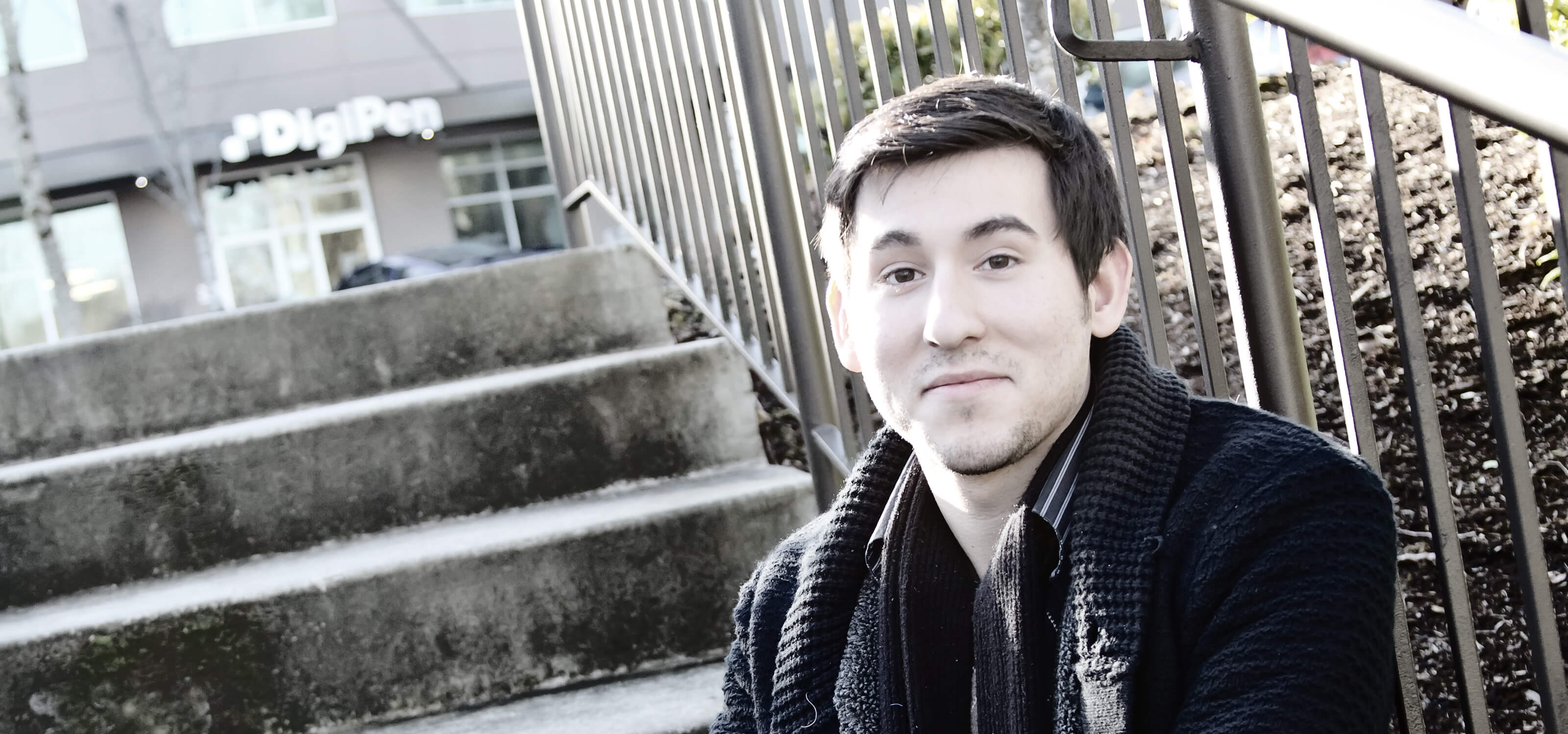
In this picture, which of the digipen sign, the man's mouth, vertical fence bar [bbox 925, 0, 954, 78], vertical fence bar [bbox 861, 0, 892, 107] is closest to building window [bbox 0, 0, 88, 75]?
the digipen sign

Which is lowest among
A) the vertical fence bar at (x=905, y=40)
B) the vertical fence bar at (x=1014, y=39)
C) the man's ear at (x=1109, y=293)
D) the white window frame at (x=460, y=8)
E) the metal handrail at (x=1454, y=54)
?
the man's ear at (x=1109, y=293)

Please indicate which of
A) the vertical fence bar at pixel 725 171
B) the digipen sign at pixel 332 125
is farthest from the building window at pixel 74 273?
the vertical fence bar at pixel 725 171

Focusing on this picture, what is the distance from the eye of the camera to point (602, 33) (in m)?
2.90

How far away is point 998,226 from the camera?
118cm

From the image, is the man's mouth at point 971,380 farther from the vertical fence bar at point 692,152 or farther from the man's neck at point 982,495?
the vertical fence bar at point 692,152

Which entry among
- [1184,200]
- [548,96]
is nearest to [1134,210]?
[1184,200]

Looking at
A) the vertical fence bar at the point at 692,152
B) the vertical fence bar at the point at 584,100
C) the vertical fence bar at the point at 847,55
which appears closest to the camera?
the vertical fence bar at the point at 847,55

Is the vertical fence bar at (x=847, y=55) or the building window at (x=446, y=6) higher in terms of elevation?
the building window at (x=446, y=6)

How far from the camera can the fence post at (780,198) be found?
2.12 metres

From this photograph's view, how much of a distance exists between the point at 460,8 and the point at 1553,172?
59.2ft

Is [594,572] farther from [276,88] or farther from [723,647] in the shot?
[276,88]

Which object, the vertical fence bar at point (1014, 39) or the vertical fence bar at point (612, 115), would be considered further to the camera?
the vertical fence bar at point (612, 115)

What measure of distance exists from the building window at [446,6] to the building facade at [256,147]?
0.11 ft

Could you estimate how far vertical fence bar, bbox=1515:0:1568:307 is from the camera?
3.09 feet
